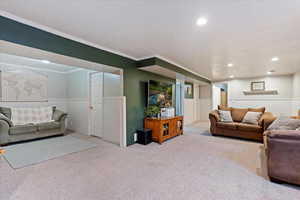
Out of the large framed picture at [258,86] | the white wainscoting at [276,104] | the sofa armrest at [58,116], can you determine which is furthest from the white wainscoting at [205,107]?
the sofa armrest at [58,116]

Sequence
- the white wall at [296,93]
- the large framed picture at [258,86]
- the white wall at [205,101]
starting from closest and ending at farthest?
the white wall at [296,93] → the large framed picture at [258,86] → the white wall at [205,101]

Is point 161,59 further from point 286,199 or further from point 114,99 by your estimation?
point 286,199

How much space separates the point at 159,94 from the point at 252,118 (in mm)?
2783

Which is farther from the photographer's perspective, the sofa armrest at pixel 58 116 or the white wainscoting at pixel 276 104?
the white wainscoting at pixel 276 104

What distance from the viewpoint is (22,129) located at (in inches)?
143

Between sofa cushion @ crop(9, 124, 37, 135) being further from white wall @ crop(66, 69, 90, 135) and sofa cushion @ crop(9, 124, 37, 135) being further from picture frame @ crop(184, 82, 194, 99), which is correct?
picture frame @ crop(184, 82, 194, 99)

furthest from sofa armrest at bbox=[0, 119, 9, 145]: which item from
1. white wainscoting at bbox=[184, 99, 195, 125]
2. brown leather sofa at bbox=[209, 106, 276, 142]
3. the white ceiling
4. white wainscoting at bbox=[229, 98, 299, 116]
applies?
white wainscoting at bbox=[229, 98, 299, 116]

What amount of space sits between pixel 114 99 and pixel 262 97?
6191 mm

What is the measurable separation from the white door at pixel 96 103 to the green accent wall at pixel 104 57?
1159mm

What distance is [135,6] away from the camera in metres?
1.60

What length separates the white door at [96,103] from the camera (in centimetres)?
421

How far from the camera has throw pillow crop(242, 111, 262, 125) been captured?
4.00m

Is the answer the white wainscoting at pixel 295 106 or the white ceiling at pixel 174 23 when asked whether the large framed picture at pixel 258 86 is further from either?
the white ceiling at pixel 174 23

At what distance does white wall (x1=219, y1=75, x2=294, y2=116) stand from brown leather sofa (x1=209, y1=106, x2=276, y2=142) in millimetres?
2186
